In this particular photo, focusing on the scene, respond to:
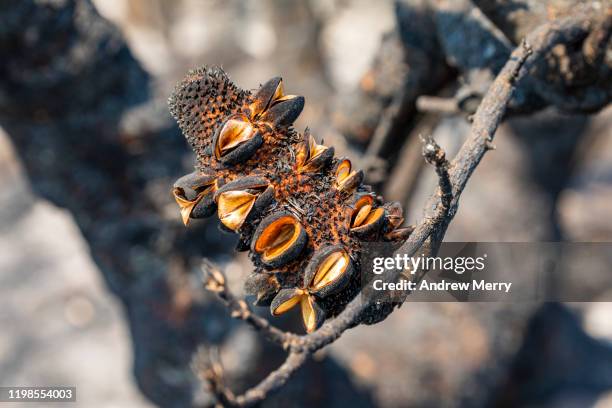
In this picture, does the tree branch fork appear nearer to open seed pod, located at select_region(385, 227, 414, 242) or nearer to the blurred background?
open seed pod, located at select_region(385, 227, 414, 242)

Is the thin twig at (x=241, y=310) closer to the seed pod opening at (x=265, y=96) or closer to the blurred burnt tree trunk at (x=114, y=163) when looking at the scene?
the seed pod opening at (x=265, y=96)

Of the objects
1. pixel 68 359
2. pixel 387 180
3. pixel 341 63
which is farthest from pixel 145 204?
pixel 341 63

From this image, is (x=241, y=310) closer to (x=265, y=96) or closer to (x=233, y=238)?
(x=265, y=96)

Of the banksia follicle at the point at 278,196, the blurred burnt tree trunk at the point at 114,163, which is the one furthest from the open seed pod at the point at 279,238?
the blurred burnt tree trunk at the point at 114,163

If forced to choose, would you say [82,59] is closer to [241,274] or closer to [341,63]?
[241,274]

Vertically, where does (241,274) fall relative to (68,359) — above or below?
above

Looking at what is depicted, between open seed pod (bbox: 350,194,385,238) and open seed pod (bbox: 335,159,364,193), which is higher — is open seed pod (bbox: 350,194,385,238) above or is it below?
below

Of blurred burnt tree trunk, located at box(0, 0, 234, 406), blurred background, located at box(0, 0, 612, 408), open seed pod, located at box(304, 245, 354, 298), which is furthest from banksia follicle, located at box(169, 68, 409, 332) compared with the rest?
blurred burnt tree trunk, located at box(0, 0, 234, 406)
